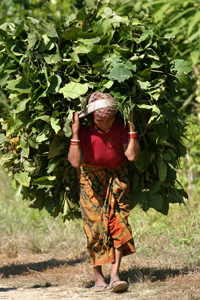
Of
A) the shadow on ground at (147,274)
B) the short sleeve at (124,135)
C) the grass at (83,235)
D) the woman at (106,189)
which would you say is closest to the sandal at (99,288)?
the woman at (106,189)

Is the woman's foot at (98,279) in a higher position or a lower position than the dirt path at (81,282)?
higher

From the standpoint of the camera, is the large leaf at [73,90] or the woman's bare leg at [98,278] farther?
the woman's bare leg at [98,278]

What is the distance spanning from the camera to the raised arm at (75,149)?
12.2ft

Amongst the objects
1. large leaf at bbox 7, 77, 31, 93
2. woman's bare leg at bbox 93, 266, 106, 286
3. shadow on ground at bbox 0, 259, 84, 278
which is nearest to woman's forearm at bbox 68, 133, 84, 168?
large leaf at bbox 7, 77, 31, 93

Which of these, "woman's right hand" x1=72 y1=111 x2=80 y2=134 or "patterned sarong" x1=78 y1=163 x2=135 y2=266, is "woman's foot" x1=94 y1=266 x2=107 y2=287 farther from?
"woman's right hand" x1=72 y1=111 x2=80 y2=134

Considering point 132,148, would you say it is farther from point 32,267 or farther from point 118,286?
point 32,267

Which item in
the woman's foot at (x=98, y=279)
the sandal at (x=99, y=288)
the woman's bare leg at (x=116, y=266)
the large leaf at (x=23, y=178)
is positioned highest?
the large leaf at (x=23, y=178)

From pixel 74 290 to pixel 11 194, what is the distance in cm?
434

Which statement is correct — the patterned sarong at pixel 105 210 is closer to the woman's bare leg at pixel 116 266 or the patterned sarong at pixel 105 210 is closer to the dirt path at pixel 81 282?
the woman's bare leg at pixel 116 266

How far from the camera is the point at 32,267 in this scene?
5.28m

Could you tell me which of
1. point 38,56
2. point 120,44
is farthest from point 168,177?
point 38,56

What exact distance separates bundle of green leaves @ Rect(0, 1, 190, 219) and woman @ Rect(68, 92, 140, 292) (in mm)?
142

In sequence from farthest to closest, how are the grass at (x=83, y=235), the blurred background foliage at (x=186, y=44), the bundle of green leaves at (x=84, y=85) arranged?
the blurred background foliage at (x=186, y=44) < the grass at (x=83, y=235) < the bundle of green leaves at (x=84, y=85)

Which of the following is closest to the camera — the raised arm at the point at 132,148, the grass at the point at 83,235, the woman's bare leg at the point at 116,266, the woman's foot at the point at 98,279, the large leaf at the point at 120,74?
the large leaf at the point at 120,74
